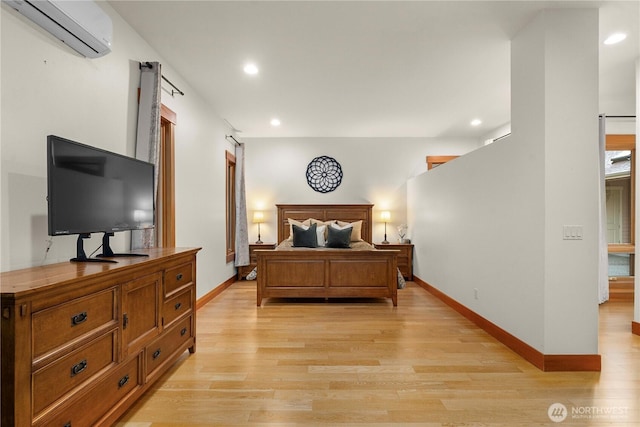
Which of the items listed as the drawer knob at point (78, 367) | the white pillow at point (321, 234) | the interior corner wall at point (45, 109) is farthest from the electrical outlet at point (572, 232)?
the white pillow at point (321, 234)

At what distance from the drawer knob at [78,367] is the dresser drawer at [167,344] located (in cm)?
56

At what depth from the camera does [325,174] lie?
6.44 metres

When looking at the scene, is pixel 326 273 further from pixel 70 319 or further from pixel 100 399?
pixel 70 319

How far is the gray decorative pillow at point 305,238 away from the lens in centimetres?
509

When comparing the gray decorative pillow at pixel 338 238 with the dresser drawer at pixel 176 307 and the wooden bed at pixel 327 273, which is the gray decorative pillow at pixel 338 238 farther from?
the dresser drawer at pixel 176 307

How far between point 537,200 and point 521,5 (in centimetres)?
148

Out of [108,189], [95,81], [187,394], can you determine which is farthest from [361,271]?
[95,81]

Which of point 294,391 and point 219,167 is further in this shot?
point 219,167

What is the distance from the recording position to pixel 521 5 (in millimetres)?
2416

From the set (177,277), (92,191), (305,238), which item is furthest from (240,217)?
(92,191)

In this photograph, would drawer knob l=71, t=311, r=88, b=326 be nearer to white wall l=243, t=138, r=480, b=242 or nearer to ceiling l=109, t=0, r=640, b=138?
ceiling l=109, t=0, r=640, b=138

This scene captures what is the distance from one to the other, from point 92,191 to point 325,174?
4.85m

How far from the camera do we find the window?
221 inches

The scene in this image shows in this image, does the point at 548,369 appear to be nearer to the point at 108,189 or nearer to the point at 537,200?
the point at 537,200
